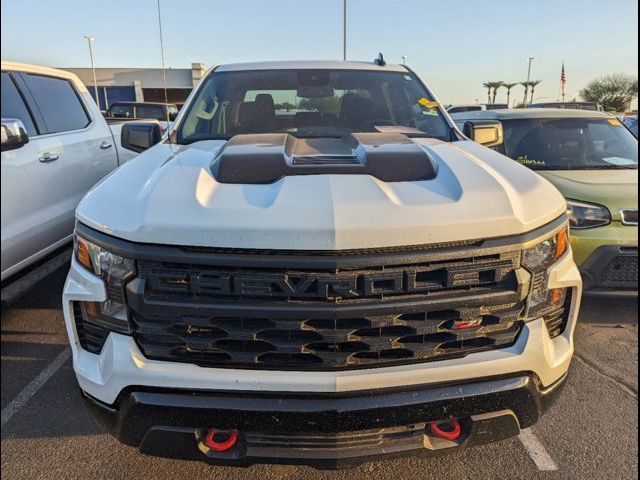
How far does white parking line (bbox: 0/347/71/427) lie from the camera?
8.90 feet

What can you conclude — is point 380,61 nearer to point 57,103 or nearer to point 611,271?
point 611,271

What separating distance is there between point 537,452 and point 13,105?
14.1 ft

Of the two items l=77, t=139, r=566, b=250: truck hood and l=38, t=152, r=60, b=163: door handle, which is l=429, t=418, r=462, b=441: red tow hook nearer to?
l=77, t=139, r=566, b=250: truck hood

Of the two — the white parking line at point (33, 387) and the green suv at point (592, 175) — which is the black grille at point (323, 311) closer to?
the white parking line at point (33, 387)

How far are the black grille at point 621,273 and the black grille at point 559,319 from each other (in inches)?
86.2

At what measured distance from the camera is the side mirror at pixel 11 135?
2.80m

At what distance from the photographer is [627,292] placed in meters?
3.71

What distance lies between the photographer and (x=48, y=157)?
12.1 feet

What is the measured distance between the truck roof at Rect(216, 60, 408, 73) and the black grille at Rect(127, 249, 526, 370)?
2204mm

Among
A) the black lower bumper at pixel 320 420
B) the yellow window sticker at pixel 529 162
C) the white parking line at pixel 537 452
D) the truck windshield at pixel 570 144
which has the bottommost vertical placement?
the white parking line at pixel 537 452

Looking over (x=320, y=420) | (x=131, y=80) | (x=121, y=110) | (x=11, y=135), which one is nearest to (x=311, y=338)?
(x=320, y=420)

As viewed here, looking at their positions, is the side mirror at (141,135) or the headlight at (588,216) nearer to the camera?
the side mirror at (141,135)

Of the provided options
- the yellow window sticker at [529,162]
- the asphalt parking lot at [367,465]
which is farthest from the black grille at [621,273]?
the yellow window sticker at [529,162]

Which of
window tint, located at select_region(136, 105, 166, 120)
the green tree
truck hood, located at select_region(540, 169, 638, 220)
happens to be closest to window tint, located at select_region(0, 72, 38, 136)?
truck hood, located at select_region(540, 169, 638, 220)
